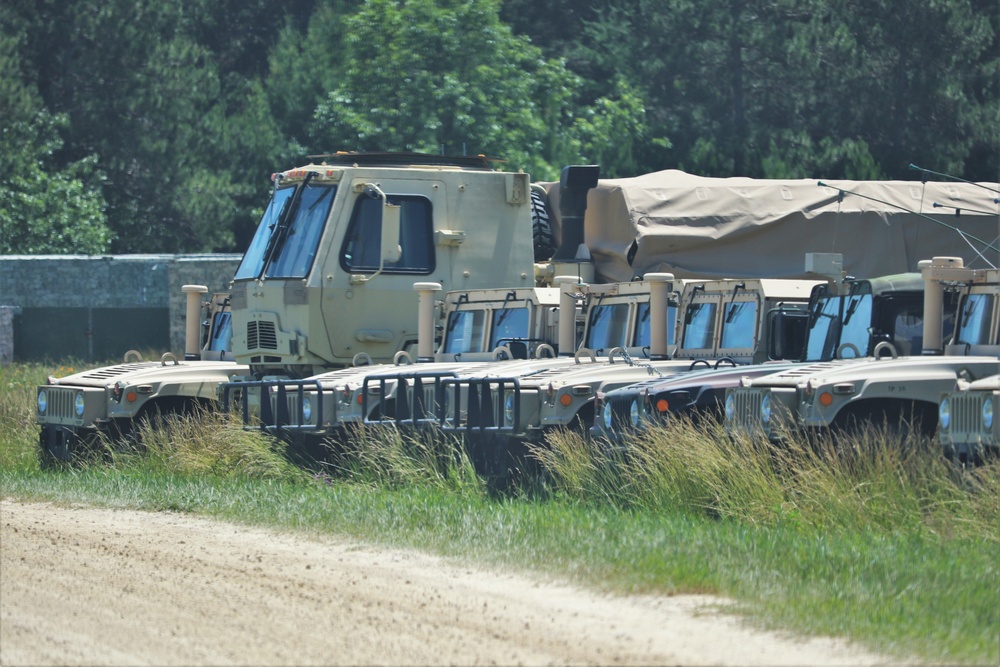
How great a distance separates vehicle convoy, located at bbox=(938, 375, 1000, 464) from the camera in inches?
347

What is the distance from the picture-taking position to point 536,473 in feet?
39.6

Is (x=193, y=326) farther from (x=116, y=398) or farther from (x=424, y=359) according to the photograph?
(x=424, y=359)

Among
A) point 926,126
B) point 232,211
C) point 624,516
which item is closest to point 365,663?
point 624,516

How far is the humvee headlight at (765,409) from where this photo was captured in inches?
400

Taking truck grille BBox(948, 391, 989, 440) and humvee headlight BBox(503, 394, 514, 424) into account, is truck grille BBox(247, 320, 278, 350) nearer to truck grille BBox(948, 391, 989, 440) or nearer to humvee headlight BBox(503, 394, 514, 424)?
humvee headlight BBox(503, 394, 514, 424)

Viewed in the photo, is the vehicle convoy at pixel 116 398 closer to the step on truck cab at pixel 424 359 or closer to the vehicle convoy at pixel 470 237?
the vehicle convoy at pixel 470 237

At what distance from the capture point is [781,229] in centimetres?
1477

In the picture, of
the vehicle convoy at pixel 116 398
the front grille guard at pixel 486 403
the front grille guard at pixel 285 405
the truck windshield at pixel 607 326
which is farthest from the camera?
the vehicle convoy at pixel 116 398

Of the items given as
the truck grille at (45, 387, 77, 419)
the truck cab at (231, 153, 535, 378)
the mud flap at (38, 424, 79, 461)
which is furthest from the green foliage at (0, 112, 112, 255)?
the truck cab at (231, 153, 535, 378)

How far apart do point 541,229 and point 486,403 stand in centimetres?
499

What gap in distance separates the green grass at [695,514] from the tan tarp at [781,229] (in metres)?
3.67

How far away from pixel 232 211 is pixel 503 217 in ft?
80.9

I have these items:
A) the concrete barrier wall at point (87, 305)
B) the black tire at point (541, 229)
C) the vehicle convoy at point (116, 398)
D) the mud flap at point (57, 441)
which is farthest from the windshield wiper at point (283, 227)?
the concrete barrier wall at point (87, 305)

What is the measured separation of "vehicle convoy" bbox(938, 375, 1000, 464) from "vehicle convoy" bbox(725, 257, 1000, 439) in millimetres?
583
